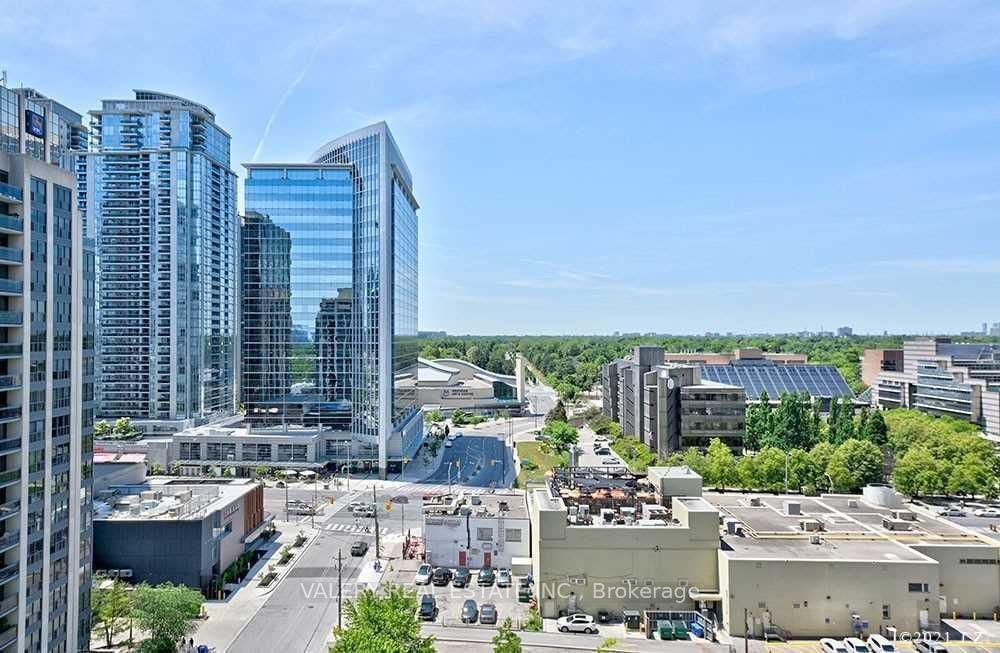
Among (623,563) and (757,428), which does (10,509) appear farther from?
(757,428)

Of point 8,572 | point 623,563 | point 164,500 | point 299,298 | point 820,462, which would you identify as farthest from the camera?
point 299,298

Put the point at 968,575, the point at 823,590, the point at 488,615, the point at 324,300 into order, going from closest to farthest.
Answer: the point at 823,590 < the point at 488,615 < the point at 968,575 < the point at 324,300

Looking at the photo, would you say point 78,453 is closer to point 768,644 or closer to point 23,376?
point 23,376

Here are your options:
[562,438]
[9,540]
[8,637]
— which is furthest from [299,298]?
[8,637]

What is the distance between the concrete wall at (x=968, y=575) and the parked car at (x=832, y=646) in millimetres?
7940

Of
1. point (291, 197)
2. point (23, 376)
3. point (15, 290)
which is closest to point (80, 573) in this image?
point (23, 376)

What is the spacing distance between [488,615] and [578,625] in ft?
14.5

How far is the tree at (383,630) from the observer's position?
23.5 meters

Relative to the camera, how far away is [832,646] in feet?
101

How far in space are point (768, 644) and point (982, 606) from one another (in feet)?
42.2

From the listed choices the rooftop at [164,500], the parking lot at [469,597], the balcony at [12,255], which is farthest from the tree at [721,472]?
the balcony at [12,255]

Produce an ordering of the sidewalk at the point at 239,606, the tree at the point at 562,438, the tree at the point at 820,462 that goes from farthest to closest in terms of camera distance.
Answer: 1. the tree at the point at 562,438
2. the tree at the point at 820,462
3. the sidewalk at the point at 239,606

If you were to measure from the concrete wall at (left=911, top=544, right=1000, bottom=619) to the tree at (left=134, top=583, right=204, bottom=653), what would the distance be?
35886 mm

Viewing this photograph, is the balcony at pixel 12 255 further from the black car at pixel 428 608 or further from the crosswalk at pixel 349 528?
the crosswalk at pixel 349 528
